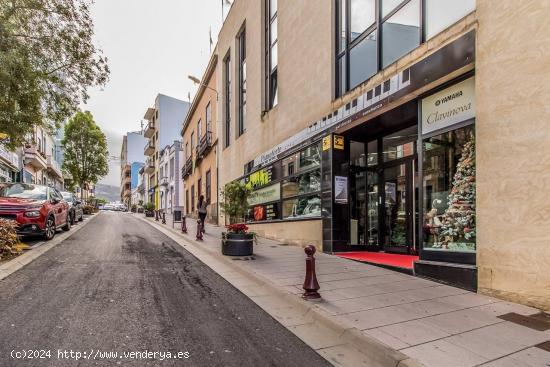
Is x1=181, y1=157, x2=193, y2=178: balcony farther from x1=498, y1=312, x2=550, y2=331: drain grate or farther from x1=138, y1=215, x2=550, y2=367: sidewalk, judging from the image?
x1=498, y1=312, x2=550, y2=331: drain grate

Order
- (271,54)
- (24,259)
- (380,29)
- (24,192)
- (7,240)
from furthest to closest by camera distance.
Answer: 1. (271,54)
2. (24,192)
3. (380,29)
4. (7,240)
5. (24,259)

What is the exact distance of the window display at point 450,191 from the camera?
6078 millimetres

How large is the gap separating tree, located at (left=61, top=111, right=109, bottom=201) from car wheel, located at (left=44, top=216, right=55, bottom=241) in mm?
27465

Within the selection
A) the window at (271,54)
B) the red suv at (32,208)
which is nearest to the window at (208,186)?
the window at (271,54)

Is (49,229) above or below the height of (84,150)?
below

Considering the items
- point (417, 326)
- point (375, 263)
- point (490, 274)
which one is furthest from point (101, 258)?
point (490, 274)

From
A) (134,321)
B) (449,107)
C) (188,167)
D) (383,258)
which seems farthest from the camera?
(188,167)

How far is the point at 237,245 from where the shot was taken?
8836 millimetres

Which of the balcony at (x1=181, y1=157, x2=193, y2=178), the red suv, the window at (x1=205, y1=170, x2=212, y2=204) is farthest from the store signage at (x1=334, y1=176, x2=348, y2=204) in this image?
the balcony at (x1=181, y1=157, x2=193, y2=178)

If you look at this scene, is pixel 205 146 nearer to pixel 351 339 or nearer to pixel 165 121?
pixel 351 339

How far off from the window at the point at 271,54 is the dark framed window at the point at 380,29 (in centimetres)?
442

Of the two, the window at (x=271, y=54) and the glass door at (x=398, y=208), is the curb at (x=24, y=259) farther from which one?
the window at (x=271, y=54)

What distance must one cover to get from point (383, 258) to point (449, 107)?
12.2 ft

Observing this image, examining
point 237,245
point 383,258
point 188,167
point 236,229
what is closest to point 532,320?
point 383,258
